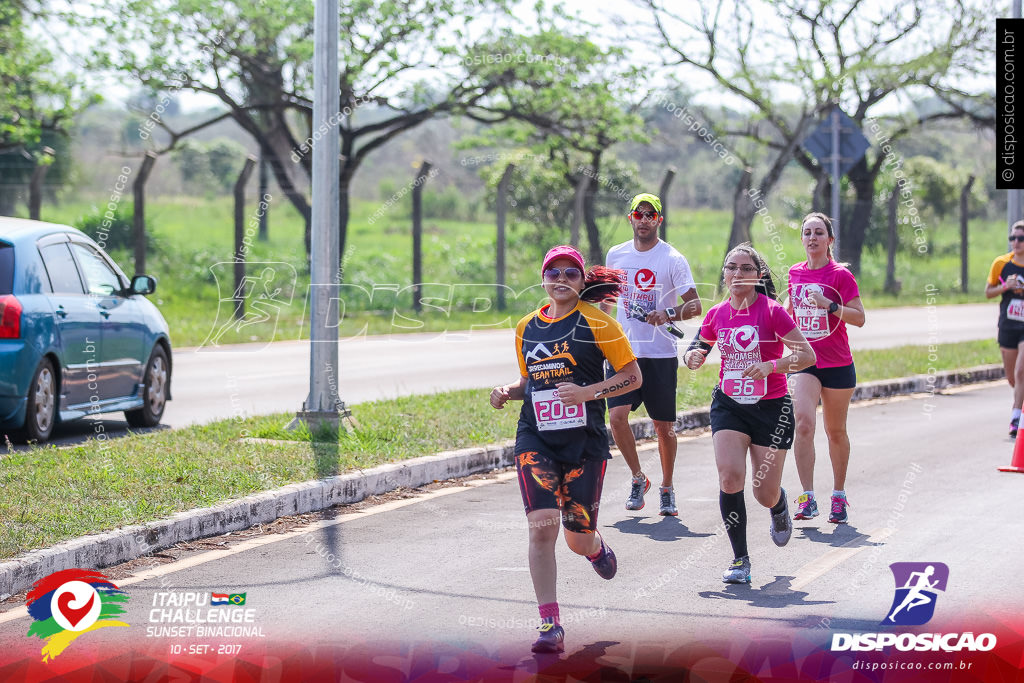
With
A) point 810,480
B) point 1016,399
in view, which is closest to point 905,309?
point 1016,399

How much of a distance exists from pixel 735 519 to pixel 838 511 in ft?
5.49

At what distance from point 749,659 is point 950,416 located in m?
8.66

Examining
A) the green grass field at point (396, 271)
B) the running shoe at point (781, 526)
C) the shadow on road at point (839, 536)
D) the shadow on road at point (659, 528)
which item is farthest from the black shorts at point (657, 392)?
the green grass field at point (396, 271)

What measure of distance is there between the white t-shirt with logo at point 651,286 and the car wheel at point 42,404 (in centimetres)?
436

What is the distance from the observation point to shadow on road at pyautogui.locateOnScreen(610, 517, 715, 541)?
7477mm

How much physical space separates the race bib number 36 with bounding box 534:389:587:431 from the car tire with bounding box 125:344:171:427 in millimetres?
6450

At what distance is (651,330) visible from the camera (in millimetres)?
8164

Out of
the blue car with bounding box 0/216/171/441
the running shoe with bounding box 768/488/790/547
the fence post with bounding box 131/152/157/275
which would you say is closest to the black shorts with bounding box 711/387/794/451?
the running shoe with bounding box 768/488/790/547

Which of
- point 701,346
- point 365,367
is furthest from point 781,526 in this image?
point 365,367

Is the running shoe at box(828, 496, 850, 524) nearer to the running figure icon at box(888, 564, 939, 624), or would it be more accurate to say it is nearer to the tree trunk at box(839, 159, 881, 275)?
the running figure icon at box(888, 564, 939, 624)

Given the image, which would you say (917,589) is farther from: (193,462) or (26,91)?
(26,91)

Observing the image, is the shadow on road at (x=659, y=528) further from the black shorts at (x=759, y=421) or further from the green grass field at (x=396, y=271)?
the green grass field at (x=396, y=271)

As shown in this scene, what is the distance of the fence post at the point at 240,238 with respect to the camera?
20281mm

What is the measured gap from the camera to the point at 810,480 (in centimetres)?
806
